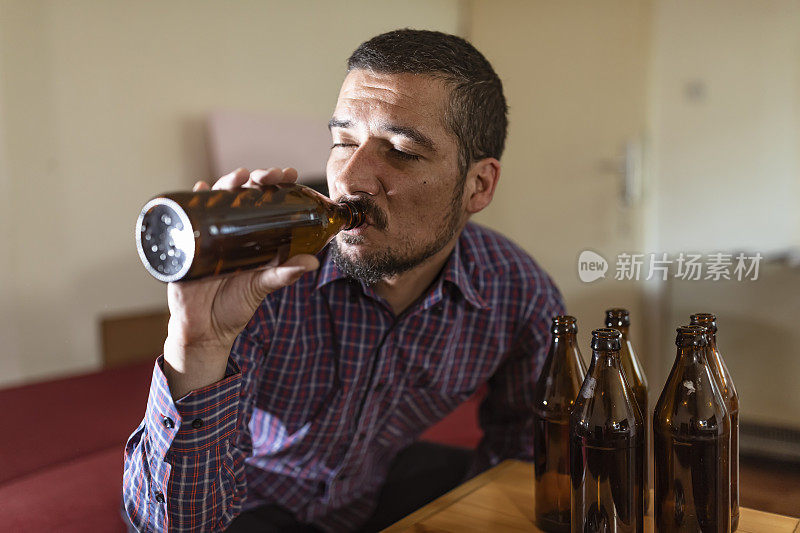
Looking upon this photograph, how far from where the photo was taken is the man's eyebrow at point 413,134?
0.96m

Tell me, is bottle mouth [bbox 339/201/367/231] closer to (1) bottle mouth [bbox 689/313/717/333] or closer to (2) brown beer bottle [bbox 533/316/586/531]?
(2) brown beer bottle [bbox 533/316/586/531]

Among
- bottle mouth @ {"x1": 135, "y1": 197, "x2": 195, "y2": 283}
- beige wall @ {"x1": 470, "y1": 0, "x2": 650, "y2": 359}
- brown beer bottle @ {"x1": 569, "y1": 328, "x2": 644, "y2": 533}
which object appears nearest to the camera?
bottle mouth @ {"x1": 135, "y1": 197, "x2": 195, "y2": 283}

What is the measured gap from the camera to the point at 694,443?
75 cm

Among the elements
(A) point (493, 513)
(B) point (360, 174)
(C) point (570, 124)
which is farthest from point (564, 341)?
(C) point (570, 124)

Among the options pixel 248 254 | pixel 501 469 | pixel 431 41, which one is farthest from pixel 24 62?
pixel 501 469

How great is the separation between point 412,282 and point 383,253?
181 millimetres

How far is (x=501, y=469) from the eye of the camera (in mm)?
1048

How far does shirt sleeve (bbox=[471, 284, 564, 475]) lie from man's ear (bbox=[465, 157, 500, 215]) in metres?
0.22

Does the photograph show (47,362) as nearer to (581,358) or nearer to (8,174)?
(8,174)

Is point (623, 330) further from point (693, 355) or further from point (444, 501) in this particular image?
point (444, 501)

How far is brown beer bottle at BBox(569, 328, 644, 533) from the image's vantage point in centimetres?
76

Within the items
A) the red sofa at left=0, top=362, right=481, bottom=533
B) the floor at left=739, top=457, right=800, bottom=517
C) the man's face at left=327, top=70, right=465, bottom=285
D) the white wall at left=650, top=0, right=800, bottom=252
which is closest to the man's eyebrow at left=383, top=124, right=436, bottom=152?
the man's face at left=327, top=70, right=465, bottom=285

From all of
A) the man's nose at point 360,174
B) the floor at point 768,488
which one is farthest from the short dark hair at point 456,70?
the floor at point 768,488

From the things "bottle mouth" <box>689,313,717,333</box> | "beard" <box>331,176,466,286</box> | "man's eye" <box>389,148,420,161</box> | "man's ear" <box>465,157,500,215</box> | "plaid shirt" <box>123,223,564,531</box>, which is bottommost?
"plaid shirt" <box>123,223,564,531</box>
